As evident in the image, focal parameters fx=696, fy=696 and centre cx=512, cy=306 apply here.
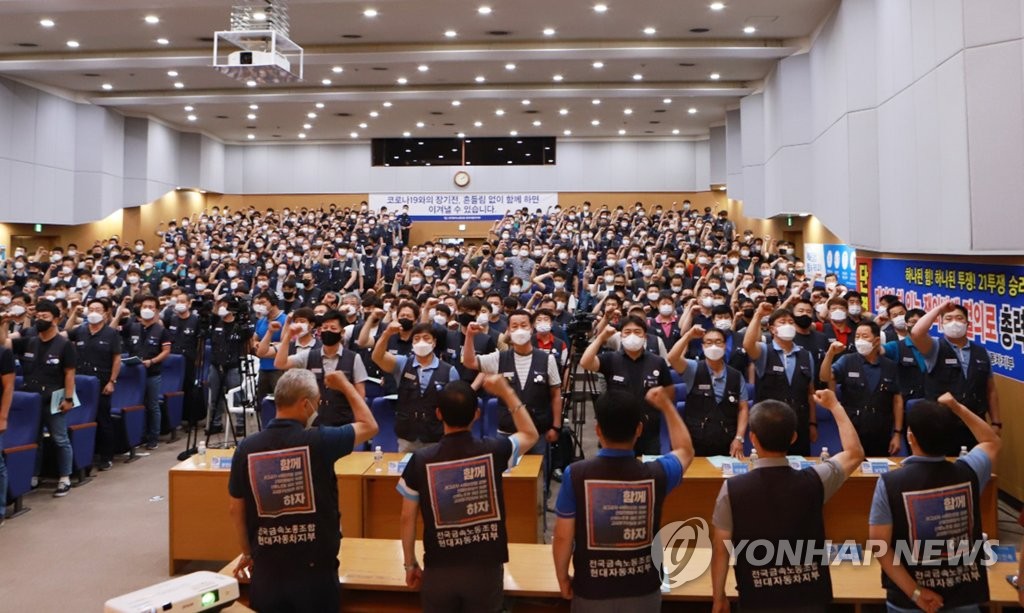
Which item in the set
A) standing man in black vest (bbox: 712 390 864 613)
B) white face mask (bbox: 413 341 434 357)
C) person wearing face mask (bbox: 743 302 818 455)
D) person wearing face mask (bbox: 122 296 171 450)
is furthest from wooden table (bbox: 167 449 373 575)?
person wearing face mask (bbox: 122 296 171 450)

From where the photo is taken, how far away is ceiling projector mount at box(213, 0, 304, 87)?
9.86 m

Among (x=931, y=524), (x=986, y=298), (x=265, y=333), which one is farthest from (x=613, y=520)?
(x=986, y=298)

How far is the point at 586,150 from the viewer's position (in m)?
25.1

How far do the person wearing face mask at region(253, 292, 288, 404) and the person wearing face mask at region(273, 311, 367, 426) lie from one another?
1663 mm

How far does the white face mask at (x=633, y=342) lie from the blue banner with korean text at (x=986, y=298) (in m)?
3.73

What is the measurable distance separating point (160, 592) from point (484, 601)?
115 centimetres

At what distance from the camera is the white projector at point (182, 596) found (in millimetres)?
1960

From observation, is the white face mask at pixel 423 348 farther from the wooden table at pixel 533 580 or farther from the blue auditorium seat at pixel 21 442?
the blue auditorium seat at pixel 21 442

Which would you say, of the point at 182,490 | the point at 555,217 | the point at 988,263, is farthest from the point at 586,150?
the point at 182,490

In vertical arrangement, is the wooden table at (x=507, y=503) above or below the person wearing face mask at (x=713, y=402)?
below

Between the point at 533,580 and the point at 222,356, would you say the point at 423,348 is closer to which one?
the point at 533,580

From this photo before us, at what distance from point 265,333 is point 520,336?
3460 millimetres

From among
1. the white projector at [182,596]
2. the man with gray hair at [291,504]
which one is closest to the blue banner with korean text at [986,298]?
the man with gray hair at [291,504]

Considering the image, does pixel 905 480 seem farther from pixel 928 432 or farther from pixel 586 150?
pixel 586 150
